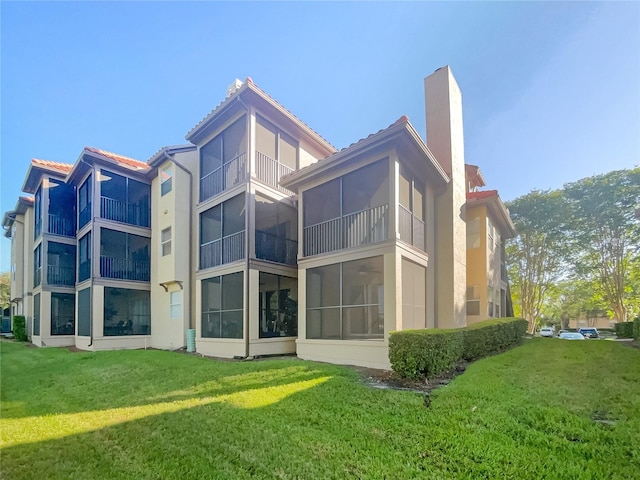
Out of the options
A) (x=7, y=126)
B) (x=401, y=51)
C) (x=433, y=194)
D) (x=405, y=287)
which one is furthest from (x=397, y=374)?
(x=401, y=51)

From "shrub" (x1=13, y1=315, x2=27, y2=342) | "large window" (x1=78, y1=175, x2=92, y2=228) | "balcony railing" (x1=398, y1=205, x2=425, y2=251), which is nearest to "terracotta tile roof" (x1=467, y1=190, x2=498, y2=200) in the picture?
"balcony railing" (x1=398, y1=205, x2=425, y2=251)

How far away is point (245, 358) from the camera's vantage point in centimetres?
1174

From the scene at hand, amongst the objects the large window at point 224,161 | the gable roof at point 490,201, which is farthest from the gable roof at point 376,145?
the gable roof at point 490,201

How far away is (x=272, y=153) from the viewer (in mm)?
13852

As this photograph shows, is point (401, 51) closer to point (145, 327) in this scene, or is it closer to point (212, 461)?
point (212, 461)

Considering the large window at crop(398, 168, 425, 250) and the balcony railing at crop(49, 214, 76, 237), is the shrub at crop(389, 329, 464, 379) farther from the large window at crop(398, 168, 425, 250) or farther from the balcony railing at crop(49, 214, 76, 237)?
the balcony railing at crop(49, 214, 76, 237)

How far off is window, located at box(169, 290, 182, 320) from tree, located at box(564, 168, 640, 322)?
26.2 m

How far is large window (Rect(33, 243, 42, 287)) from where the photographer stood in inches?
800

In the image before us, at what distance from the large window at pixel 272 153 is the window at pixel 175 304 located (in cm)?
664

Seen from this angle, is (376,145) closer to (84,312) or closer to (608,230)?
(84,312)

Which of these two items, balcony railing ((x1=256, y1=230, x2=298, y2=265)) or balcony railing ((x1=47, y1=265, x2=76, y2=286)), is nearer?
balcony railing ((x1=256, y1=230, x2=298, y2=265))

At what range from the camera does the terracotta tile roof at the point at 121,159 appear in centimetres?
1706

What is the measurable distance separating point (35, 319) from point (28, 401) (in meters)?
16.8

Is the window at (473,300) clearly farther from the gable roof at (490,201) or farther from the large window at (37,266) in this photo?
the large window at (37,266)
